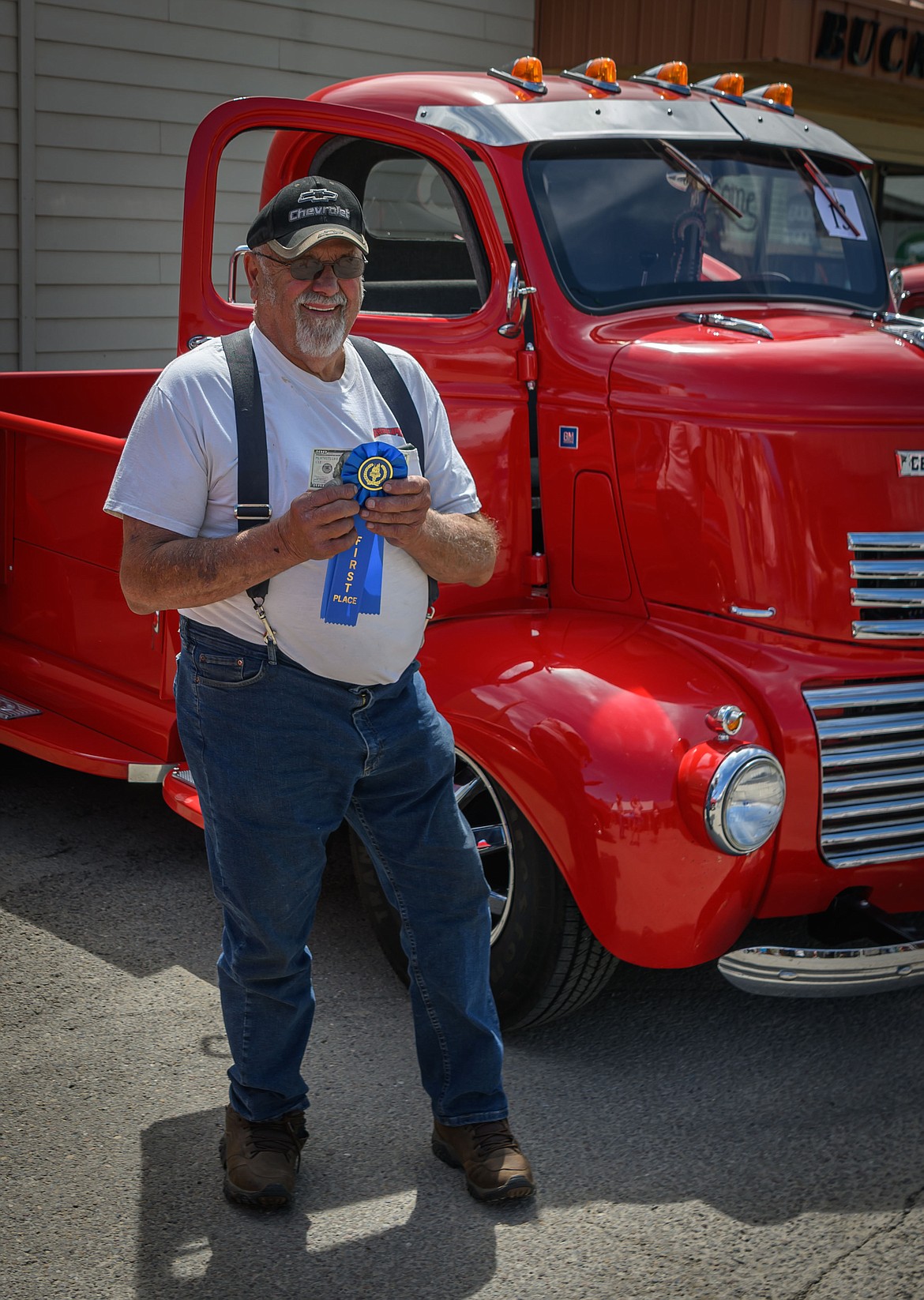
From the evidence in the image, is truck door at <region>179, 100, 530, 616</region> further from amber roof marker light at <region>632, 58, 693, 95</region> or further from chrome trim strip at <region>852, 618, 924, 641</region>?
chrome trim strip at <region>852, 618, 924, 641</region>

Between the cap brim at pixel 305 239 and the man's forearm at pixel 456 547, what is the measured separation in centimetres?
Result: 54

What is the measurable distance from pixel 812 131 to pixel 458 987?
3.06 m

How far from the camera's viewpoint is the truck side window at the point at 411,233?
159 inches

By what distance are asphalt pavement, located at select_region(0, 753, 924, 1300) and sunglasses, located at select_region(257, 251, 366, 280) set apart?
6.02 feet

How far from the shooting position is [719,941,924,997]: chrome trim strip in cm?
309

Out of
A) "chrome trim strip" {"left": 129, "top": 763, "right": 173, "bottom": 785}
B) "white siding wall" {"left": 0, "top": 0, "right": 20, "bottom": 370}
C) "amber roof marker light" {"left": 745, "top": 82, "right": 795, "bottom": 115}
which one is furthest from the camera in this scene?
"white siding wall" {"left": 0, "top": 0, "right": 20, "bottom": 370}

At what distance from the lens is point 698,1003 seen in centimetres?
377

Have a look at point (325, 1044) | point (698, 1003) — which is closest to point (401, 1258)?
point (325, 1044)

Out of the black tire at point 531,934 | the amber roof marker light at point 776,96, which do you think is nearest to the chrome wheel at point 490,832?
the black tire at point 531,934

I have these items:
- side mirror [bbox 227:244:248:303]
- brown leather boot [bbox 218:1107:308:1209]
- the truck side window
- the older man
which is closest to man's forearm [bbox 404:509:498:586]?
the older man

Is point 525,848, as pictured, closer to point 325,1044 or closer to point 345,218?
point 325,1044

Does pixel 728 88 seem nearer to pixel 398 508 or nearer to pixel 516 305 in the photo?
pixel 516 305

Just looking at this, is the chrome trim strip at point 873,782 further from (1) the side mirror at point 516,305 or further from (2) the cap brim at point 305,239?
(2) the cap brim at point 305,239

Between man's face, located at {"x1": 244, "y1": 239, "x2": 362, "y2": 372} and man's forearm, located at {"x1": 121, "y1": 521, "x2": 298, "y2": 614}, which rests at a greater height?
man's face, located at {"x1": 244, "y1": 239, "x2": 362, "y2": 372}
